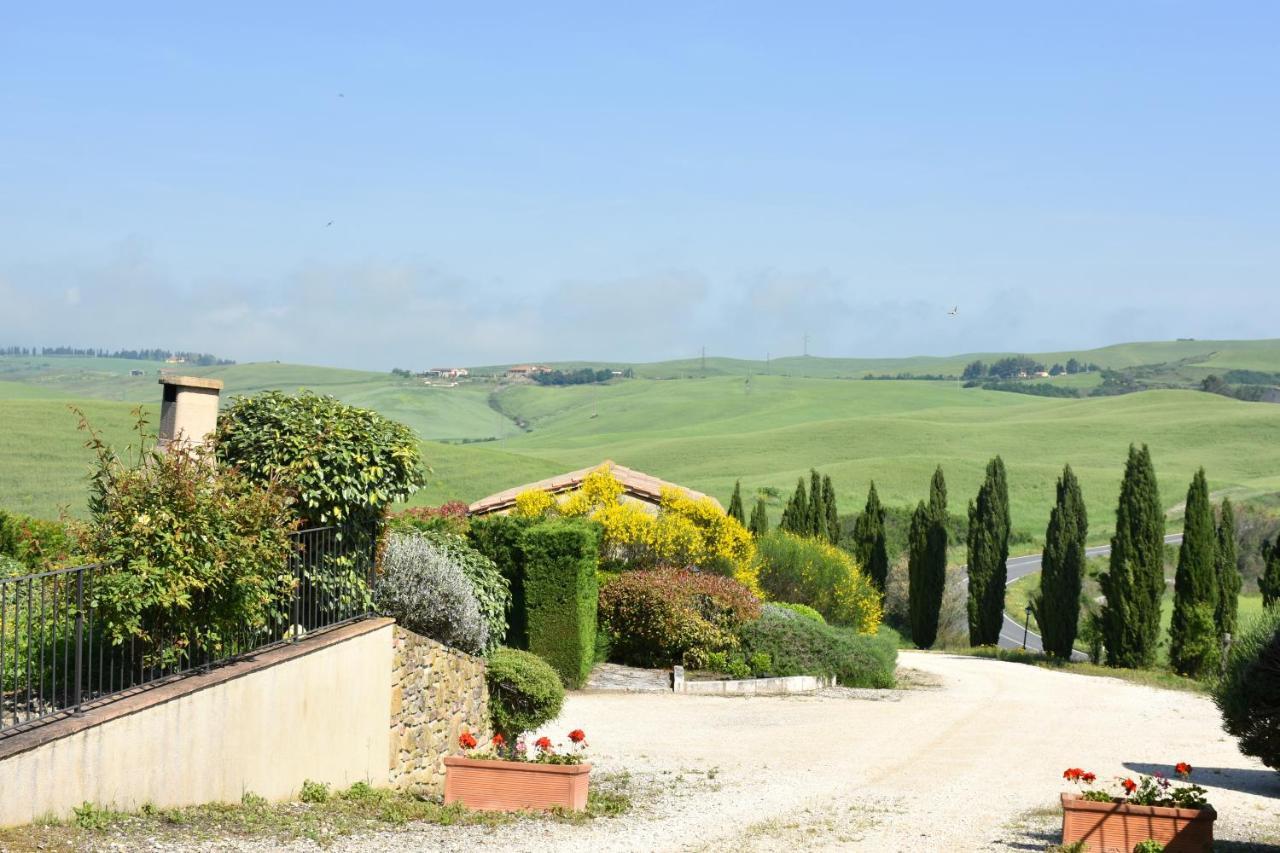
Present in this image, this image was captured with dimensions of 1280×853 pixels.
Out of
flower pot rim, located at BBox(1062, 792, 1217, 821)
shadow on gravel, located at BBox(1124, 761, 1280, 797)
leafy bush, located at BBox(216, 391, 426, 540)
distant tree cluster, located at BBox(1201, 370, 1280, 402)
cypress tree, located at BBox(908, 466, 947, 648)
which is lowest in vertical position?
cypress tree, located at BBox(908, 466, 947, 648)

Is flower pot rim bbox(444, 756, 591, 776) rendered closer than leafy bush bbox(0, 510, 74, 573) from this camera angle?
Yes

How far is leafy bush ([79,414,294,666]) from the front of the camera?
10961 mm

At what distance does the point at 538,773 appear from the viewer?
1296cm

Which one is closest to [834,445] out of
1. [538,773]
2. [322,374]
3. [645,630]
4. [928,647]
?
[928,647]

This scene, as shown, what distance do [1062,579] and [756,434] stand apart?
96.3 m

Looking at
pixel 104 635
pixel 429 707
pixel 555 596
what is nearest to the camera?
pixel 104 635

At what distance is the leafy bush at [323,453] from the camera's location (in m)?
14.3

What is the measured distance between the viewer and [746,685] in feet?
84.2

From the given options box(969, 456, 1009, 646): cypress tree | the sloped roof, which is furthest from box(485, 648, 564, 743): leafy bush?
box(969, 456, 1009, 646): cypress tree

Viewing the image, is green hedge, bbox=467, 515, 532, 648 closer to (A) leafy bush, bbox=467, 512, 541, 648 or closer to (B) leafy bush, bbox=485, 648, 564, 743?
(A) leafy bush, bbox=467, 512, 541, 648

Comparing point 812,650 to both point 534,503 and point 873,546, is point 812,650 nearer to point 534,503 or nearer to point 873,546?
point 534,503

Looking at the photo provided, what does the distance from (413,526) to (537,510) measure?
994 cm

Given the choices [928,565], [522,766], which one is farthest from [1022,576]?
[522,766]

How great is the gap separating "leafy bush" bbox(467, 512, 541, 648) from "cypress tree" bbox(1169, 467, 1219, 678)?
21181 millimetres
